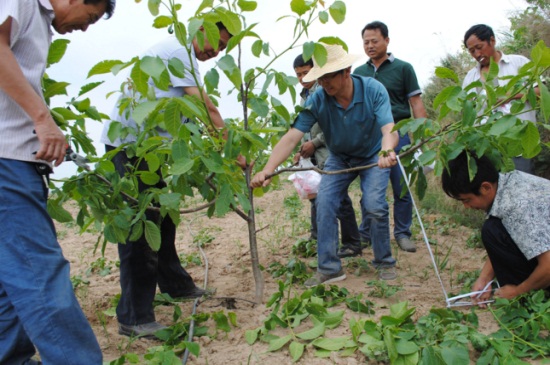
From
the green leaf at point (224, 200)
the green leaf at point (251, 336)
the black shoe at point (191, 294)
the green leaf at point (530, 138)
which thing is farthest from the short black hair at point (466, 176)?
the black shoe at point (191, 294)

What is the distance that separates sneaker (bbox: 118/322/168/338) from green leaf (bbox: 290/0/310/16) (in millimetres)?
1578

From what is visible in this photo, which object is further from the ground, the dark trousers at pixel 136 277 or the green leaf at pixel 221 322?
the dark trousers at pixel 136 277

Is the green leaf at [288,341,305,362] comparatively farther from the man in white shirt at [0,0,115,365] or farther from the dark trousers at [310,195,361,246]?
the dark trousers at [310,195,361,246]

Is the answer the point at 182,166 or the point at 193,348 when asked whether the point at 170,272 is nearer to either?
the point at 193,348

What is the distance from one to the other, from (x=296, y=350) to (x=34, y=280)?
1053mm

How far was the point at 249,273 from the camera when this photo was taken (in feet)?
11.9

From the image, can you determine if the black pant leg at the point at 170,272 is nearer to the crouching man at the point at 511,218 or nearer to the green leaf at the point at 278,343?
the green leaf at the point at 278,343

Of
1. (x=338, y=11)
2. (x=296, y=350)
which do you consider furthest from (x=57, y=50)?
(x=296, y=350)

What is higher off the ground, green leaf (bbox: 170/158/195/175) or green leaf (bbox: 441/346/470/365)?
green leaf (bbox: 170/158/195/175)

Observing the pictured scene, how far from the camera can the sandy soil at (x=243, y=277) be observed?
2.29m

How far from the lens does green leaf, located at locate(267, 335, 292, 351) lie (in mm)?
2139

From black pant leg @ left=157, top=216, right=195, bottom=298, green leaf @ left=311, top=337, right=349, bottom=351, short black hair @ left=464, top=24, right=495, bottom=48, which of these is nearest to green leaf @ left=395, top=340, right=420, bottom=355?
green leaf @ left=311, top=337, right=349, bottom=351

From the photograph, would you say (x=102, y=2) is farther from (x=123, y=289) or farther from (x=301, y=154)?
(x=301, y=154)

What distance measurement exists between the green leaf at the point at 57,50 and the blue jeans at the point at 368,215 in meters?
1.78
